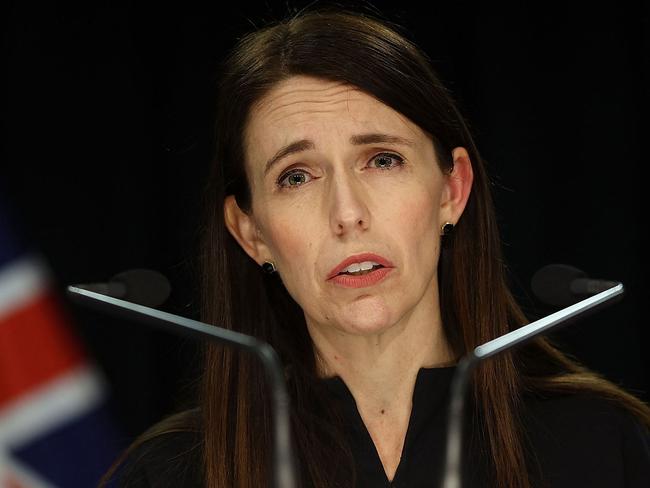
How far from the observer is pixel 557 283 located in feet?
6.02

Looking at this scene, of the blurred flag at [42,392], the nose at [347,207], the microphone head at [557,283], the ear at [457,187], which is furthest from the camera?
the blurred flag at [42,392]

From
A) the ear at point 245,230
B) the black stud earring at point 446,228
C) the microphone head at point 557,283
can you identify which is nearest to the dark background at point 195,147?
the ear at point 245,230

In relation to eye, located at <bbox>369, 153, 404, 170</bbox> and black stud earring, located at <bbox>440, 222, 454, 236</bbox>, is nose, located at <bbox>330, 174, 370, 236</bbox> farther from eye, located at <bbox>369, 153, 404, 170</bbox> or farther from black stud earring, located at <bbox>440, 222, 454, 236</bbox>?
black stud earring, located at <bbox>440, 222, 454, 236</bbox>

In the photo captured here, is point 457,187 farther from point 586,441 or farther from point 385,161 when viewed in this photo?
point 586,441

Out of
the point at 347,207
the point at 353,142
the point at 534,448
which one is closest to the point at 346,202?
the point at 347,207

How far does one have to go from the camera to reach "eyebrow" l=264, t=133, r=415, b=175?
2.03m

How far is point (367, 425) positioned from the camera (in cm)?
208

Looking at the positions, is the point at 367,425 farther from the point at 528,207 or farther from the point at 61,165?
the point at 61,165

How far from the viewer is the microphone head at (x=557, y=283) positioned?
1826 mm

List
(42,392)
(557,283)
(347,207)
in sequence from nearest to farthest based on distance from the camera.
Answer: (557,283), (347,207), (42,392)

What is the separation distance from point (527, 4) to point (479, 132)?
30 centimetres

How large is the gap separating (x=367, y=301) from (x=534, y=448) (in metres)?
0.38

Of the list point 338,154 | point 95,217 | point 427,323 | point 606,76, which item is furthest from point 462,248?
point 95,217

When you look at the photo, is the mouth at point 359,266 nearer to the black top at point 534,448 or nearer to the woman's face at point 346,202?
the woman's face at point 346,202
